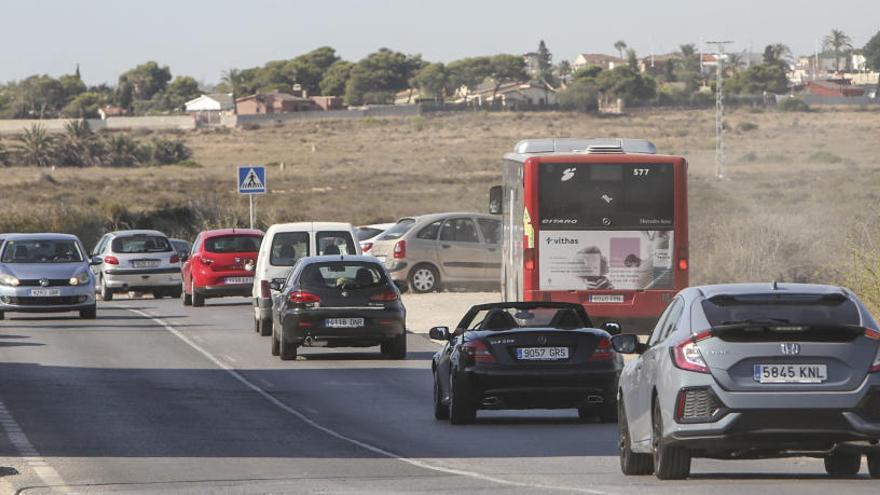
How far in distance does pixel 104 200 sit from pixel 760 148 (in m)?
48.1

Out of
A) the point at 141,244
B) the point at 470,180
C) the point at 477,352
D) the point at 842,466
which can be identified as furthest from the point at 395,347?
the point at 470,180

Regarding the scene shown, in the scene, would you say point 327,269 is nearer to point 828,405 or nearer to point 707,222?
point 828,405

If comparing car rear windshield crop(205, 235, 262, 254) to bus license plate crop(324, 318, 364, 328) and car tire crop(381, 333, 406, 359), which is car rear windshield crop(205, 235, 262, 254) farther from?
bus license plate crop(324, 318, 364, 328)

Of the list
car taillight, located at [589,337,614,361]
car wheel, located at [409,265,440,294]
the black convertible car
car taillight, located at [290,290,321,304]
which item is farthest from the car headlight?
car taillight, located at [589,337,614,361]

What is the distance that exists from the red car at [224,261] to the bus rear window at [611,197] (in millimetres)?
11796

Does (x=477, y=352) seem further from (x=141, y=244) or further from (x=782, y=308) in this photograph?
(x=141, y=244)

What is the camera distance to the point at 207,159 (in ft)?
436

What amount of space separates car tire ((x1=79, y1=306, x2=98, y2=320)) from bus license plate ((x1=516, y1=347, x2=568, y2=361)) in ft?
61.6

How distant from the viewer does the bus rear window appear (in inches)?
1076

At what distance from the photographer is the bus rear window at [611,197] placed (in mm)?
27328

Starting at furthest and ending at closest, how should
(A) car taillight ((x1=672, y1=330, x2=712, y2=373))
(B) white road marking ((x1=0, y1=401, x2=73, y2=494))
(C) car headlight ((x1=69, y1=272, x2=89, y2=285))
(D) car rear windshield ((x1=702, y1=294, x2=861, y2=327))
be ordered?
(C) car headlight ((x1=69, y1=272, x2=89, y2=285)) → (B) white road marking ((x1=0, y1=401, x2=73, y2=494)) → (D) car rear windshield ((x1=702, y1=294, x2=861, y2=327)) → (A) car taillight ((x1=672, y1=330, x2=712, y2=373))

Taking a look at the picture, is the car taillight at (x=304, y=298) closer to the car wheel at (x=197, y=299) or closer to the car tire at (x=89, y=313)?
the car tire at (x=89, y=313)

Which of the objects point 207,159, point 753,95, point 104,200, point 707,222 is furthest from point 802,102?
point 707,222

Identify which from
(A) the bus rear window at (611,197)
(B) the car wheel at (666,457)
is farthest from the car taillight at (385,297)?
(B) the car wheel at (666,457)
